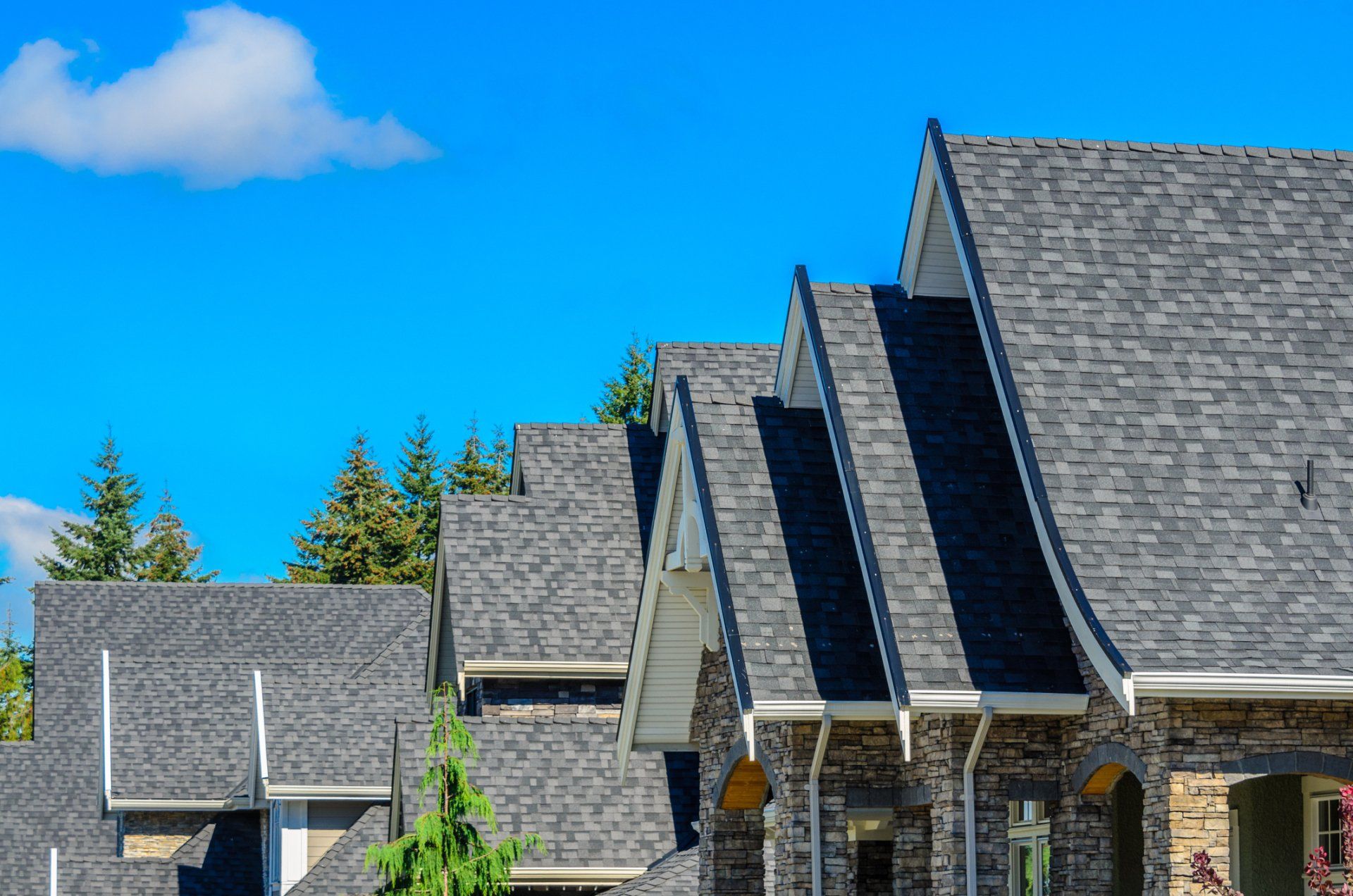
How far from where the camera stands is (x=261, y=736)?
2964 centimetres

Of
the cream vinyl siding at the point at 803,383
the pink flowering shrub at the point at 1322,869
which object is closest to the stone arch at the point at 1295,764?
the pink flowering shrub at the point at 1322,869

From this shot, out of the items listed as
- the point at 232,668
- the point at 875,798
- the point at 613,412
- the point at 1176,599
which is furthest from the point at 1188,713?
the point at 613,412

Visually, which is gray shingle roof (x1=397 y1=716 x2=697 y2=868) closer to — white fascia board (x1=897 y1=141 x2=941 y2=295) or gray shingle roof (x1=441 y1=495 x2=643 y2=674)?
gray shingle roof (x1=441 y1=495 x2=643 y2=674)

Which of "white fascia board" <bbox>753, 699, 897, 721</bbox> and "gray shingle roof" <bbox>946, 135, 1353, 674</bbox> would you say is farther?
"white fascia board" <bbox>753, 699, 897, 721</bbox>

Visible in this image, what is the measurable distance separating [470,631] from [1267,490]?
1394 cm

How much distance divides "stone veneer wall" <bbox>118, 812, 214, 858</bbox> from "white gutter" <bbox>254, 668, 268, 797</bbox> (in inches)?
175

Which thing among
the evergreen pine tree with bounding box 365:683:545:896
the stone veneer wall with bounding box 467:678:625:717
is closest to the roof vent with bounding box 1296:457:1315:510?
the evergreen pine tree with bounding box 365:683:545:896

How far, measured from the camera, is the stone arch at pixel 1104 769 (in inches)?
510

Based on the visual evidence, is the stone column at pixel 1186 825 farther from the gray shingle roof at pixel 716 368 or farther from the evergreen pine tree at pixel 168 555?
the evergreen pine tree at pixel 168 555

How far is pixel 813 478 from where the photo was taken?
16.5m

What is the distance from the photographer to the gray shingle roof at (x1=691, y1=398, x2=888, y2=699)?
48.2 feet

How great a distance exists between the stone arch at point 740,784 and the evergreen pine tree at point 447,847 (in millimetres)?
2576

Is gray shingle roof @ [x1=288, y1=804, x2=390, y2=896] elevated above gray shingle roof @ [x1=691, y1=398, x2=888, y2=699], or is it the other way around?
gray shingle roof @ [x1=691, y1=398, x2=888, y2=699]

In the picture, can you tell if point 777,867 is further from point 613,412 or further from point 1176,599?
point 613,412
